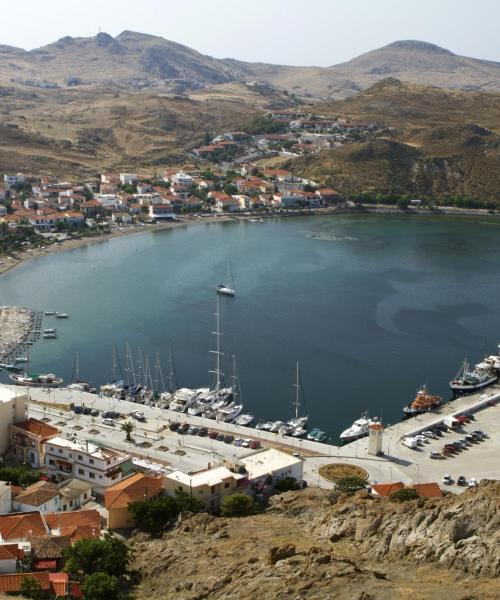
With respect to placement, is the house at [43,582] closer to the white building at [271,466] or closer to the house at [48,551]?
A: the house at [48,551]

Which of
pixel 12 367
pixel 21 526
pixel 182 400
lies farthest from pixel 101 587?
pixel 12 367

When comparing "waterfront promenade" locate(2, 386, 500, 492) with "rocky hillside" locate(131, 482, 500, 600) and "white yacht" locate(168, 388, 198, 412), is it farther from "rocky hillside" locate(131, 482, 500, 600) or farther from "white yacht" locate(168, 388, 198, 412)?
"rocky hillside" locate(131, 482, 500, 600)

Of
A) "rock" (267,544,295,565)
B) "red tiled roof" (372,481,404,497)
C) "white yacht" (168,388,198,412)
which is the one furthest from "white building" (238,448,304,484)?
"white yacht" (168,388,198,412)

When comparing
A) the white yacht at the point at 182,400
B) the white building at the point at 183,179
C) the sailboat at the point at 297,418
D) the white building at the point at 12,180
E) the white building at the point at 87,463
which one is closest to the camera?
the white building at the point at 87,463

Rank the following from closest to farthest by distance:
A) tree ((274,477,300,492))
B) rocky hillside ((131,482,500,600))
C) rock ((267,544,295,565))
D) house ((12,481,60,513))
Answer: rocky hillside ((131,482,500,600)) < rock ((267,544,295,565)) < house ((12,481,60,513)) < tree ((274,477,300,492))

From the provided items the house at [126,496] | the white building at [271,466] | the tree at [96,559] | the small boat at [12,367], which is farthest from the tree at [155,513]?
the small boat at [12,367]

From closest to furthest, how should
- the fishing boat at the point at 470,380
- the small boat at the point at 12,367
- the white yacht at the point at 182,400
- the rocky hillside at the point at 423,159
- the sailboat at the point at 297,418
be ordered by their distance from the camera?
the sailboat at the point at 297,418 → the white yacht at the point at 182,400 → the fishing boat at the point at 470,380 → the small boat at the point at 12,367 → the rocky hillside at the point at 423,159

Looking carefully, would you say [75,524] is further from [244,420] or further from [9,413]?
[244,420]

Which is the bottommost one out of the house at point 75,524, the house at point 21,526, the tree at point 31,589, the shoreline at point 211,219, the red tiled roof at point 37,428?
the house at point 75,524
